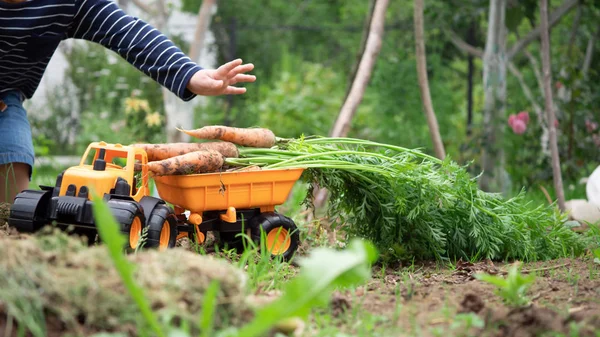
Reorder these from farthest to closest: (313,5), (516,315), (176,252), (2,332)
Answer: (313,5) < (516,315) < (176,252) < (2,332)

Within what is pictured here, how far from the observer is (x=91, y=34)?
304 centimetres

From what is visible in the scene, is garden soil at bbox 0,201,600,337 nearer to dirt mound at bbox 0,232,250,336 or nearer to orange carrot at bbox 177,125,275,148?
dirt mound at bbox 0,232,250,336

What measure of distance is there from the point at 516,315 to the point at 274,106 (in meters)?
6.72

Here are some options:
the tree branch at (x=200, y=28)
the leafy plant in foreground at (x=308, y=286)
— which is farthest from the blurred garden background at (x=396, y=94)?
the leafy plant in foreground at (x=308, y=286)

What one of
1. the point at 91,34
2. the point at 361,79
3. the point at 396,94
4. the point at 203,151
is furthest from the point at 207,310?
the point at 396,94

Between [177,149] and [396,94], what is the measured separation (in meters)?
5.07

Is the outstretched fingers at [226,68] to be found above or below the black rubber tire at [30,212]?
above

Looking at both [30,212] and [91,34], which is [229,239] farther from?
[91,34]

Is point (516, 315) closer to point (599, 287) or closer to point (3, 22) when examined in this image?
point (599, 287)

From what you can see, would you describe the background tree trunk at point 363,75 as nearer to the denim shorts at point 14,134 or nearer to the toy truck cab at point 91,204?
the denim shorts at point 14,134

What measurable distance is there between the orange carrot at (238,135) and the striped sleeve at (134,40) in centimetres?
16

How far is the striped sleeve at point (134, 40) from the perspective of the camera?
296cm

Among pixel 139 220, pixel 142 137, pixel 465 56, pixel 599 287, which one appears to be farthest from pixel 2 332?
pixel 465 56

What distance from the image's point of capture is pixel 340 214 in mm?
3111
